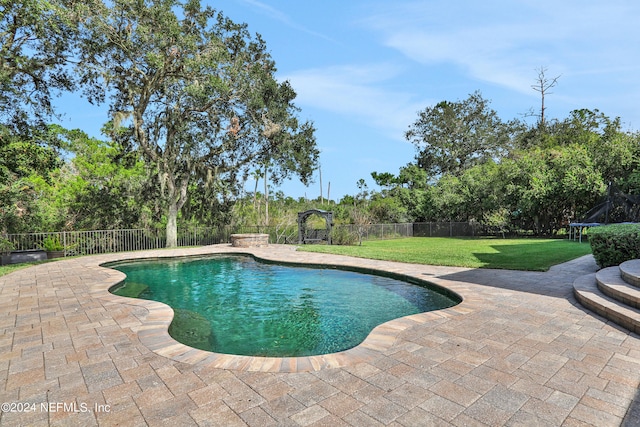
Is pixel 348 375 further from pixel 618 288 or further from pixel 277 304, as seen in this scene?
pixel 618 288

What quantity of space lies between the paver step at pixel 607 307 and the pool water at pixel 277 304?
170cm

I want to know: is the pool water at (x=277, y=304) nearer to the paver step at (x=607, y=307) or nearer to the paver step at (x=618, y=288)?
the paver step at (x=607, y=307)

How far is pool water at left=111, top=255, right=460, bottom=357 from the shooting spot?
4246mm

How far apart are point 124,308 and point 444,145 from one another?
32.0 meters

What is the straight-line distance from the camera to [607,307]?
4086 millimetres

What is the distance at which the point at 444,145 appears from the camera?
105 feet

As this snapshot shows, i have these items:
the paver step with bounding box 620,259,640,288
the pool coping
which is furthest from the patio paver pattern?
the paver step with bounding box 620,259,640,288

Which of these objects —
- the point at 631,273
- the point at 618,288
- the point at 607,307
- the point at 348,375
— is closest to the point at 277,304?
the point at 348,375

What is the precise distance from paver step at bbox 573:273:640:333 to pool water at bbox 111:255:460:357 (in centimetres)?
170

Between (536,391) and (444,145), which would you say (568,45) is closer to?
(536,391)

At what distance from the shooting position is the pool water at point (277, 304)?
425 centimetres

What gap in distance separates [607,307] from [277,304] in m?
4.85

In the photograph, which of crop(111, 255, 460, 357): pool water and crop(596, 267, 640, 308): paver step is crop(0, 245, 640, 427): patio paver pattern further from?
crop(111, 255, 460, 357): pool water

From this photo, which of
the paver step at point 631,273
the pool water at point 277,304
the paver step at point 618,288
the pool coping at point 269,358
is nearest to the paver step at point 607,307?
the paver step at point 618,288
